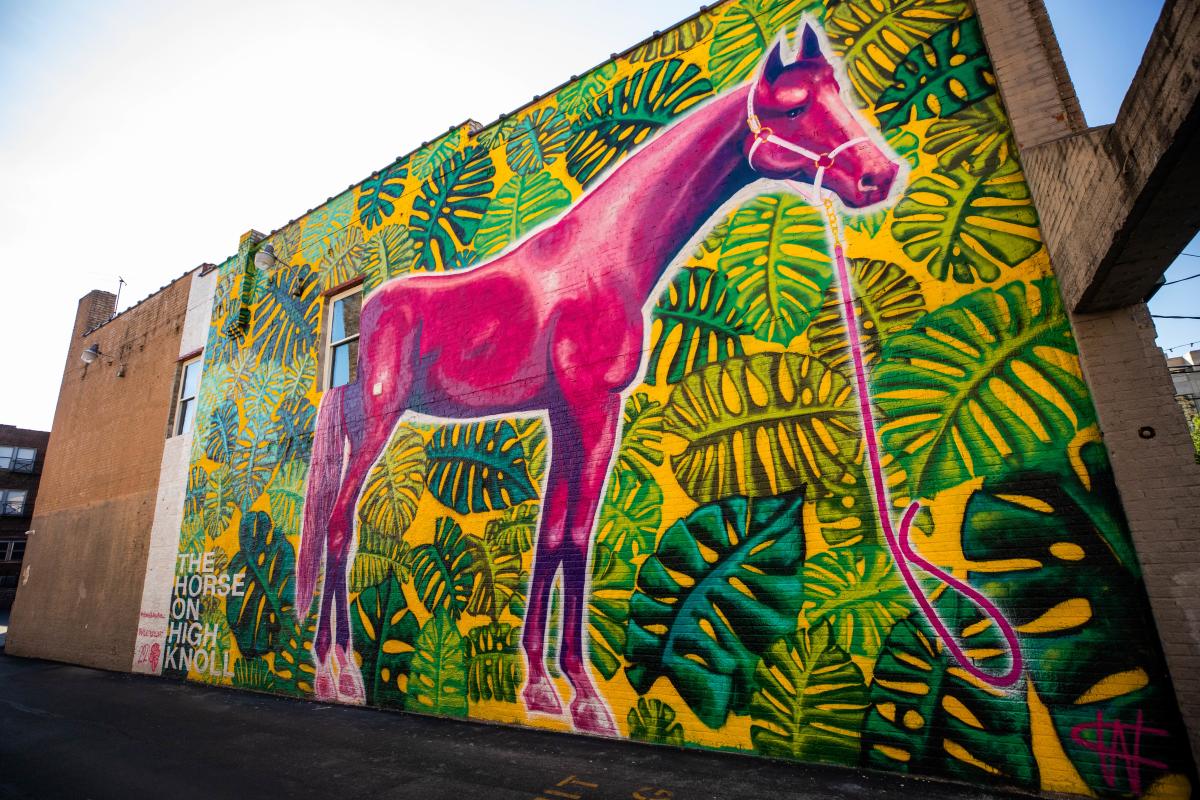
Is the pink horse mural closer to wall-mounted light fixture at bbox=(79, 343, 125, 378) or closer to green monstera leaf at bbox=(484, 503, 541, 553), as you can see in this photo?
green monstera leaf at bbox=(484, 503, 541, 553)

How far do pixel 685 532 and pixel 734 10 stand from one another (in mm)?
5454

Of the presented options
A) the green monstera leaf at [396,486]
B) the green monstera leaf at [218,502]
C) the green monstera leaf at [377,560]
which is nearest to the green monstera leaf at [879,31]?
the green monstera leaf at [396,486]

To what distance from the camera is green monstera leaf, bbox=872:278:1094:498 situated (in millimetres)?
4219

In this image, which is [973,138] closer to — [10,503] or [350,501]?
[350,501]

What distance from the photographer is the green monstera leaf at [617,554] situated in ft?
18.4

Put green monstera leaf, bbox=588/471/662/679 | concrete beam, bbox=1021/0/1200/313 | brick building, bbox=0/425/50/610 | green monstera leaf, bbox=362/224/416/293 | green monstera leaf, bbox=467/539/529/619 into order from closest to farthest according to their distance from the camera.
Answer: concrete beam, bbox=1021/0/1200/313
green monstera leaf, bbox=588/471/662/679
green monstera leaf, bbox=467/539/529/619
green monstera leaf, bbox=362/224/416/293
brick building, bbox=0/425/50/610

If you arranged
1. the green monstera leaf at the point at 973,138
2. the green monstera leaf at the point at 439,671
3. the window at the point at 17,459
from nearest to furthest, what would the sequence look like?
the green monstera leaf at the point at 973,138
the green monstera leaf at the point at 439,671
the window at the point at 17,459

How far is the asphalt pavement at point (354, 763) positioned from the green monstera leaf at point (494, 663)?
0.34 meters

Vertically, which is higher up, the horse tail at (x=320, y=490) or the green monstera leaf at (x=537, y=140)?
the green monstera leaf at (x=537, y=140)

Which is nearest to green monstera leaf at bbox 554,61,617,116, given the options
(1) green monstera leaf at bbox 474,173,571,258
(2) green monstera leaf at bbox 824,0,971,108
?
(1) green monstera leaf at bbox 474,173,571,258

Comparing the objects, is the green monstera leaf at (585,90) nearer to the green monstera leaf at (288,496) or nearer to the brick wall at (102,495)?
the green monstera leaf at (288,496)

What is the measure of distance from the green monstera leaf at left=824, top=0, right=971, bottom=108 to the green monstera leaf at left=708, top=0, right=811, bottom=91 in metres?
0.48

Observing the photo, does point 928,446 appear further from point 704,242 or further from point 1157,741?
point 704,242

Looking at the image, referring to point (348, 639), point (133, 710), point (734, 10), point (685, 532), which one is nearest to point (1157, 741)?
point (685, 532)
